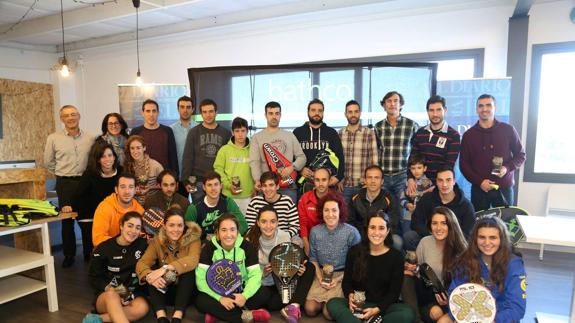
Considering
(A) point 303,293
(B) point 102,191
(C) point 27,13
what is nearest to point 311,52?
(B) point 102,191

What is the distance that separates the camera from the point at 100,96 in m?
8.88

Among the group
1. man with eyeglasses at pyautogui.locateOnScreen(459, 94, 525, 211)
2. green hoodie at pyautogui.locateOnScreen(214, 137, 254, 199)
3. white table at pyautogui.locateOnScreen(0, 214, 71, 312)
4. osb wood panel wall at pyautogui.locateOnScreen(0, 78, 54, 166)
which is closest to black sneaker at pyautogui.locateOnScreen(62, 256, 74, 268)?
white table at pyautogui.locateOnScreen(0, 214, 71, 312)

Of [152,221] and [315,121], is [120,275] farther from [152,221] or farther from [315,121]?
[315,121]

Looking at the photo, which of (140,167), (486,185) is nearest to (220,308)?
(140,167)

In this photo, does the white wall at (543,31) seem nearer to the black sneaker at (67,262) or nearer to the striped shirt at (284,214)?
the striped shirt at (284,214)

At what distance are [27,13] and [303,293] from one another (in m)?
6.86

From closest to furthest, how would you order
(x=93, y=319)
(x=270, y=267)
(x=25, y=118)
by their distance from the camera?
(x=93, y=319) < (x=270, y=267) < (x=25, y=118)

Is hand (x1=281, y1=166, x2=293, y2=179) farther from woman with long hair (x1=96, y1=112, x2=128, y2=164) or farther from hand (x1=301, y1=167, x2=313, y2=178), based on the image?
woman with long hair (x1=96, y1=112, x2=128, y2=164)

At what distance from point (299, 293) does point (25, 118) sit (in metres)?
8.28

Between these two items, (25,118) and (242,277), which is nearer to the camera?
(242,277)

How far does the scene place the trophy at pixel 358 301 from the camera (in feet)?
9.43

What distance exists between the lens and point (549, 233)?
8.20ft

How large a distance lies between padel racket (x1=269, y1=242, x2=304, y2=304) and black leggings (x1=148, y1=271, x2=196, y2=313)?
0.69 m

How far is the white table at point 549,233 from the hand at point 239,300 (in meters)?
2.07
